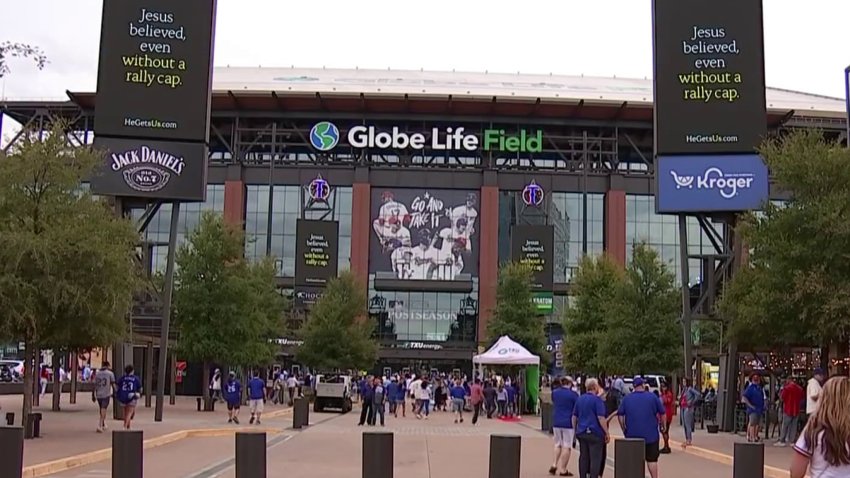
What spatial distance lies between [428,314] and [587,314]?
2934 centimetres

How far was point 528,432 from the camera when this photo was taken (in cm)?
3259

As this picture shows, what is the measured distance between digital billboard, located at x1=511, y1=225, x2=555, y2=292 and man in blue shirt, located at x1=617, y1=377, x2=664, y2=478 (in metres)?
44.5

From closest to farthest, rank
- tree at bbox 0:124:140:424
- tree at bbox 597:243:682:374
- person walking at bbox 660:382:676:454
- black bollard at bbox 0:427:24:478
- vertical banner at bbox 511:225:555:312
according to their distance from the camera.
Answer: black bollard at bbox 0:427:24:478
tree at bbox 0:124:140:424
person walking at bbox 660:382:676:454
tree at bbox 597:243:682:374
vertical banner at bbox 511:225:555:312

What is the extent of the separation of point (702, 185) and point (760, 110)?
2.73 meters

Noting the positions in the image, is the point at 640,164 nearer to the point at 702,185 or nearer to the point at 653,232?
the point at 653,232

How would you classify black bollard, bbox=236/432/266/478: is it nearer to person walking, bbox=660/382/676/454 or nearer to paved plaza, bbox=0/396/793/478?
paved plaza, bbox=0/396/793/478

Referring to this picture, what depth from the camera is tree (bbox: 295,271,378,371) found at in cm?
5997

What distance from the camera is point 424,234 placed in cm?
7675

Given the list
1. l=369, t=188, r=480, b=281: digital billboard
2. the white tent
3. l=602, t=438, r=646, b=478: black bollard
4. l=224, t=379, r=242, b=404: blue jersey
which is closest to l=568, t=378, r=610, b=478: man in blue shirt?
l=602, t=438, r=646, b=478: black bollard

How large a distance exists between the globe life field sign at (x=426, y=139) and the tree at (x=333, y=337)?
57.7ft

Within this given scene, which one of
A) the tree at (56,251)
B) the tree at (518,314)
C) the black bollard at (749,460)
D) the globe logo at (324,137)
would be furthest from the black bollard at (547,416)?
the globe logo at (324,137)

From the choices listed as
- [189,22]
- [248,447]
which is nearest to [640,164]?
[189,22]

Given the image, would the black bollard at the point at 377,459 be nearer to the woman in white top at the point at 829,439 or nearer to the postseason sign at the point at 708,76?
the woman in white top at the point at 829,439

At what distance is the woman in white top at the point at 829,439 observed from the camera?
19.1 feet
